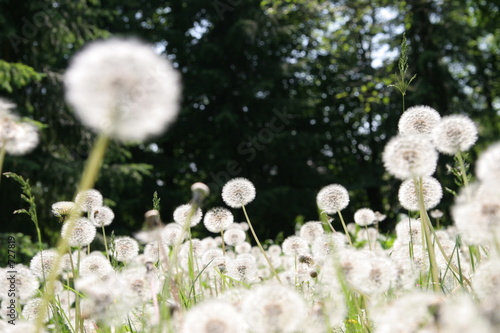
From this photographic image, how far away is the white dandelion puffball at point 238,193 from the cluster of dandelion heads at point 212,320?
131 cm

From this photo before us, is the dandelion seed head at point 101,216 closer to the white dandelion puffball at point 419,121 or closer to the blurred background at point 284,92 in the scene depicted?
the white dandelion puffball at point 419,121

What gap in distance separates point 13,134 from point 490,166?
1.00m

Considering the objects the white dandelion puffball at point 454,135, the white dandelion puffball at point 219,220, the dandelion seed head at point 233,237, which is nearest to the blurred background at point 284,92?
the dandelion seed head at point 233,237

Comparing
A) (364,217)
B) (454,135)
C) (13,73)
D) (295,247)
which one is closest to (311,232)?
(295,247)

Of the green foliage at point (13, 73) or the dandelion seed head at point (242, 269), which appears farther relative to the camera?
the green foliage at point (13, 73)

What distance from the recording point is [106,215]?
235 centimetres

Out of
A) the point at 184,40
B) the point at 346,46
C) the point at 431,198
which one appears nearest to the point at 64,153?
the point at 184,40

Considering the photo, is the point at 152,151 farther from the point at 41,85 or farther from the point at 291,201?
the point at 41,85

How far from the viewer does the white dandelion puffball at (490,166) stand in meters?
0.87

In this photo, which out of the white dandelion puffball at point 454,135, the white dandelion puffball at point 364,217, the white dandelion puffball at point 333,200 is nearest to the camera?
the white dandelion puffball at point 454,135

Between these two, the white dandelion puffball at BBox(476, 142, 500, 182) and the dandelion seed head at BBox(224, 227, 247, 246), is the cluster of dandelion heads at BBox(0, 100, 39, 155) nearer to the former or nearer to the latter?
the white dandelion puffball at BBox(476, 142, 500, 182)

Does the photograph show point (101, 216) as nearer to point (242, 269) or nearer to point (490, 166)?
point (242, 269)

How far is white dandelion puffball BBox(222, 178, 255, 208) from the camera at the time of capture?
2223 millimetres

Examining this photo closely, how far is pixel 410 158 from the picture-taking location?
1.25 metres
